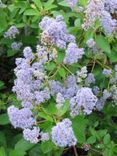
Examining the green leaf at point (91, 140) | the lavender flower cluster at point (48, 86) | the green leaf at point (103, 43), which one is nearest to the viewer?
the lavender flower cluster at point (48, 86)

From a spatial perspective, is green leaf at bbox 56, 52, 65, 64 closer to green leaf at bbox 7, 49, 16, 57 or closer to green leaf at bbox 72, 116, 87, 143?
green leaf at bbox 72, 116, 87, 143

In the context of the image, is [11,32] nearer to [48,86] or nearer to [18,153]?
[48,86]

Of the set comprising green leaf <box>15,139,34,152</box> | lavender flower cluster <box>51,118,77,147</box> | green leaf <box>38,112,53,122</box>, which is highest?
lavender flower cluster <box>51,118,77,147</box>

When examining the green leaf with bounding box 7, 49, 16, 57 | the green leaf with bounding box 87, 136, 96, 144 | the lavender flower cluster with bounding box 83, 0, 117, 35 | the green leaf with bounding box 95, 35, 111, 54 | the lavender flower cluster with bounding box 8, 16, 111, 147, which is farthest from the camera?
the green leaf with bounding box 7, 49, 16, 57

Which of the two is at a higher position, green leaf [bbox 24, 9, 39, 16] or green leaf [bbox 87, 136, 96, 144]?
green leaf [bbox 24, 9, 39, 16]

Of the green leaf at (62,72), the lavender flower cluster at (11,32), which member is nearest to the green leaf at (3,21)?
the lavender flower cluster at (11,32)

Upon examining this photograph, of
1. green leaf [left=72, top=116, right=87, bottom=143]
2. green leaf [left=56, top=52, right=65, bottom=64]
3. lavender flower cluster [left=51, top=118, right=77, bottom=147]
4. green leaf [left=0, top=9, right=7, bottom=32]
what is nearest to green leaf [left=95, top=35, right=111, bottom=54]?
green leaf [left=56, top=52, right=65, bottom=64]

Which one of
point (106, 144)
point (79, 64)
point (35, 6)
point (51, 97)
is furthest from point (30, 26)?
point (106, 144)

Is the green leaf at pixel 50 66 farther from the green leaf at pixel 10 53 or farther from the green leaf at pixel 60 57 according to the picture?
the green leaf at pixel 10 53

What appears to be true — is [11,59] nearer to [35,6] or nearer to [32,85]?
[35,6]
